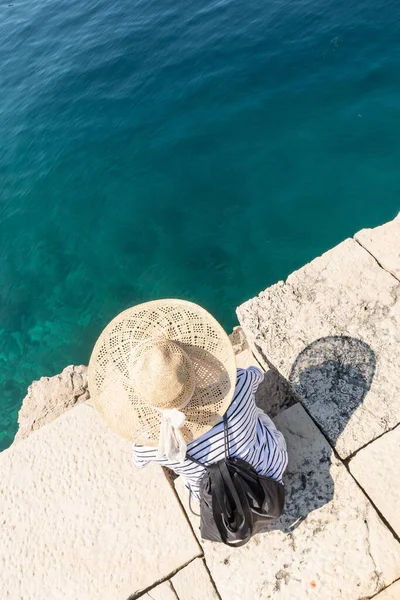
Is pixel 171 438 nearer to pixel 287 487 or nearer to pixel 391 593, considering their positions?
pixel 287 487

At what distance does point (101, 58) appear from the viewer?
37.0 ft

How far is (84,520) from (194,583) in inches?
33.8

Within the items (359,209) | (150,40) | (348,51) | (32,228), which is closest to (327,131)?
(359,209)

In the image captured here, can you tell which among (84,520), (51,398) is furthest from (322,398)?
(51,398)

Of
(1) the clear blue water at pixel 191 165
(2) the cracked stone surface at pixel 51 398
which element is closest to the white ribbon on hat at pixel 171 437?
(2) the cracked stone surface at pixel 51 398

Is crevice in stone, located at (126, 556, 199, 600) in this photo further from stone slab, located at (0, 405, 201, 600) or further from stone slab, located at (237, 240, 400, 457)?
stone slab, located at (237, 240, 400, 457)

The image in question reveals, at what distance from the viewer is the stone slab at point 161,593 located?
2668 millimetres

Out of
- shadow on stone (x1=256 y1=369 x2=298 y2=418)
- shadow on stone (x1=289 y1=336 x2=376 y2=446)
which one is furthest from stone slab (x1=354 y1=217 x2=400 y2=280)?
shadow on stone (x1=256 y1=369 x2=298 y2=418)

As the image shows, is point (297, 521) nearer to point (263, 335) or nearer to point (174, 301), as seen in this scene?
point (263, 335)

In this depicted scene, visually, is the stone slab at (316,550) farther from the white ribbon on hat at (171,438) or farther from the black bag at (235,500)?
the white ribbon on hat at (171,438)

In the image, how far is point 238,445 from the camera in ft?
7.02

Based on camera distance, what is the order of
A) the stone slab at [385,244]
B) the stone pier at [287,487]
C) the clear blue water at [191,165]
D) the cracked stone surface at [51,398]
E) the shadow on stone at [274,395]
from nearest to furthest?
the stone pier at [287,487] < the shadow on stone at [274,395] < the stone slab at [385,244] < the cracked stone surface at [51,398] < the clear blue water at [191,165]

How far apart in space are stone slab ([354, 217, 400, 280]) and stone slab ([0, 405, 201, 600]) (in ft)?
7.82

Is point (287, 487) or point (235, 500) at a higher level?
point (235, 500)
